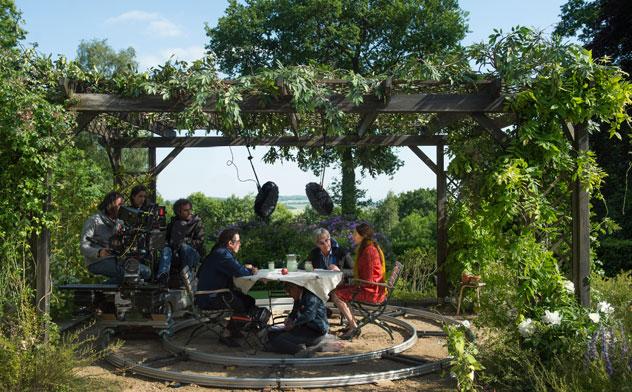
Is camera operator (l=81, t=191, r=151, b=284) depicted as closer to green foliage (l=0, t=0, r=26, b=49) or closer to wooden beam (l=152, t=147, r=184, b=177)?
wooden beam (l=152, t=147, r=184, b=177)

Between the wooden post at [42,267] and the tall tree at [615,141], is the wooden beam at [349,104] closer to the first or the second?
the wooden post at [42,267]

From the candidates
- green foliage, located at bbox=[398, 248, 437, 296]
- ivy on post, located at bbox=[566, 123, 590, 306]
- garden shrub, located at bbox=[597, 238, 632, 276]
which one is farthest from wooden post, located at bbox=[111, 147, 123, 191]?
garden shrub, located at bbox=[597, 238, 632, 276]

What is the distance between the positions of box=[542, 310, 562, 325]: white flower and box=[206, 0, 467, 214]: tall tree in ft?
46.2

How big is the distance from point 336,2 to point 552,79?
599 inches

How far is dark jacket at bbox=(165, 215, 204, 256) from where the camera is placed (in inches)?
313

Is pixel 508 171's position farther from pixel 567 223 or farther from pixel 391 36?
pixel 391 36

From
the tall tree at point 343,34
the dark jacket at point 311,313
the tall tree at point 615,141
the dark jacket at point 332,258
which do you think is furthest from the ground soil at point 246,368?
the tall tree at point 343,34

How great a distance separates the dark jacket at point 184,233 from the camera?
26.1 ft

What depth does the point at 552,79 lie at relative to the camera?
5.70m

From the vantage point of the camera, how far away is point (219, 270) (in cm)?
660

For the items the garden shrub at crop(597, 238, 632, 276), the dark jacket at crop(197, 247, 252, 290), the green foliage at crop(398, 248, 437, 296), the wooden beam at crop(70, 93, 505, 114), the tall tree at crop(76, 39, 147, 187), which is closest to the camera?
the wooden beam at crop(70, 93, 505, 114)

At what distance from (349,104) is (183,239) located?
2992 millimetres

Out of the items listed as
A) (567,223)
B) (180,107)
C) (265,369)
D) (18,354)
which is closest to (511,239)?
(567,223)

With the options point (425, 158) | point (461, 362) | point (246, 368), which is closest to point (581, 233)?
point (461, 362)
